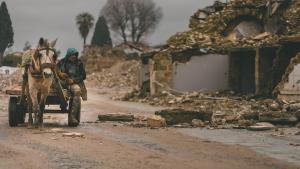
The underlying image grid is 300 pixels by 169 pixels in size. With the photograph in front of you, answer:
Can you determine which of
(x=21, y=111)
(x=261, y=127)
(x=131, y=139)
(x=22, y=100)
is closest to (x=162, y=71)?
(x=261, y=127)

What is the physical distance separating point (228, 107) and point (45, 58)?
14.0 metres

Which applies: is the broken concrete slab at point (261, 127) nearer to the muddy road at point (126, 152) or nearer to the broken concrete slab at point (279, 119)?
the broken concrete slab at point (279, 119)

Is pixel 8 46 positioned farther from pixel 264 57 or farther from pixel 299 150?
pixel 299 150

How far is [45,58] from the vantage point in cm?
1434

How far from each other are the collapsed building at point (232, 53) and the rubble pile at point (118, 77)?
2911 centimetres

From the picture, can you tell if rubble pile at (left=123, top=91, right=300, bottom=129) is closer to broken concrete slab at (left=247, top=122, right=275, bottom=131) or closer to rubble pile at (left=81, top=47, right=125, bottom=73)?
broken concrete slab at (left=247, top=122, right=275, bottom=131)

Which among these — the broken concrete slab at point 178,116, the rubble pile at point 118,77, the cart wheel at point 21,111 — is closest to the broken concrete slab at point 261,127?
the broken concrete slab at point 178,116

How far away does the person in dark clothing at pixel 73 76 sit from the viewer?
52.5ft

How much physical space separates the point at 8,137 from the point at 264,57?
2070 centimetres

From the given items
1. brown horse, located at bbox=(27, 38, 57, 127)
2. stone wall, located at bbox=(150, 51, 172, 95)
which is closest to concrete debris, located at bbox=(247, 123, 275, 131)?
brown horse, located at bbox=(27, 38, 57, 127)

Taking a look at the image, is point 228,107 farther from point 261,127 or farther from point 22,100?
point 22,100

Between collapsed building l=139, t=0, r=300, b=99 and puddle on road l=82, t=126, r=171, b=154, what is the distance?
1587cm

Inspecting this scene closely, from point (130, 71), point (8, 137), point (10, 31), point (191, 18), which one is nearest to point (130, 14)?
point (10, 31)

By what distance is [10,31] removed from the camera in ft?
341
